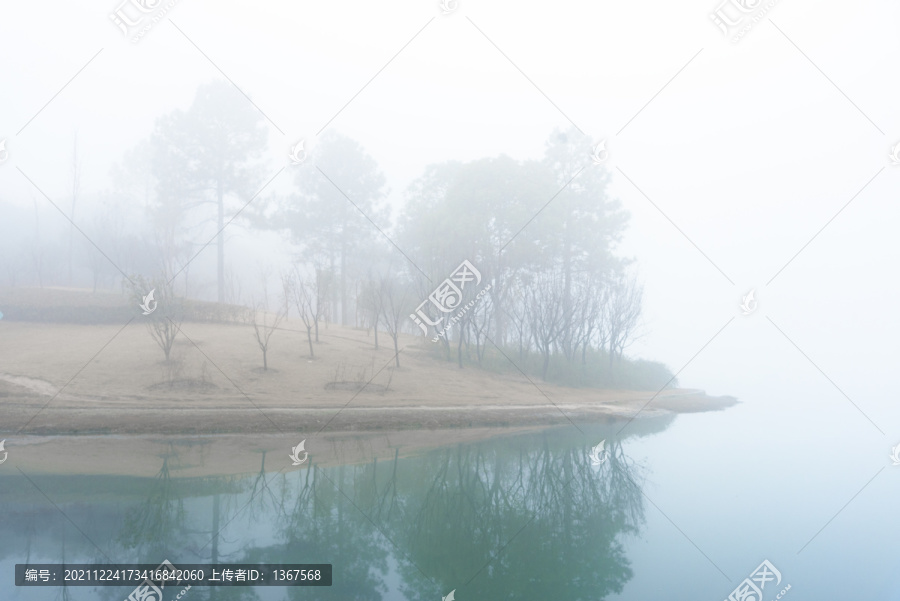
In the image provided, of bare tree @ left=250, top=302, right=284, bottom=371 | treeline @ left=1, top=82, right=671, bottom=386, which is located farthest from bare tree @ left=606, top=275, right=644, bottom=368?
bare tree @ left=250, top=302, right=284, bottom=371

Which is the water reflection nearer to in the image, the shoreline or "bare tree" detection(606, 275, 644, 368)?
the shoreline

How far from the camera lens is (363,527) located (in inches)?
374

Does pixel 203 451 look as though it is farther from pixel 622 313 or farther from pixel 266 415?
pixel 622 313

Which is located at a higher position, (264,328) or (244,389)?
(264,328)

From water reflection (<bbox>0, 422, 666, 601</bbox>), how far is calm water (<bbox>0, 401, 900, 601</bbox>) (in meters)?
0.03

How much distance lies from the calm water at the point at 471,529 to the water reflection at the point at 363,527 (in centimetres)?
3

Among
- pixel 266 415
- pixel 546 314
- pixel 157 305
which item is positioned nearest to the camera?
pixel 266 415

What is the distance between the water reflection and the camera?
25.2 ft

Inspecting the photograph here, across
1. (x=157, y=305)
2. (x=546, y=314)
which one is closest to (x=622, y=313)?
(x=546, y=314)

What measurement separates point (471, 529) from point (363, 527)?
189 centimetres

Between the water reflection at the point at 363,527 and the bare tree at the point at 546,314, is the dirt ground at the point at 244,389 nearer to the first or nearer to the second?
the bare tree at the point at 546,314

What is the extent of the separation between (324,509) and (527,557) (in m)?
3.75

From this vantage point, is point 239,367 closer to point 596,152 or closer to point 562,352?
point 596,152

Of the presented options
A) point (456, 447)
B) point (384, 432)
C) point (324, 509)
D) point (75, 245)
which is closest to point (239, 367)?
point (384, 432)
